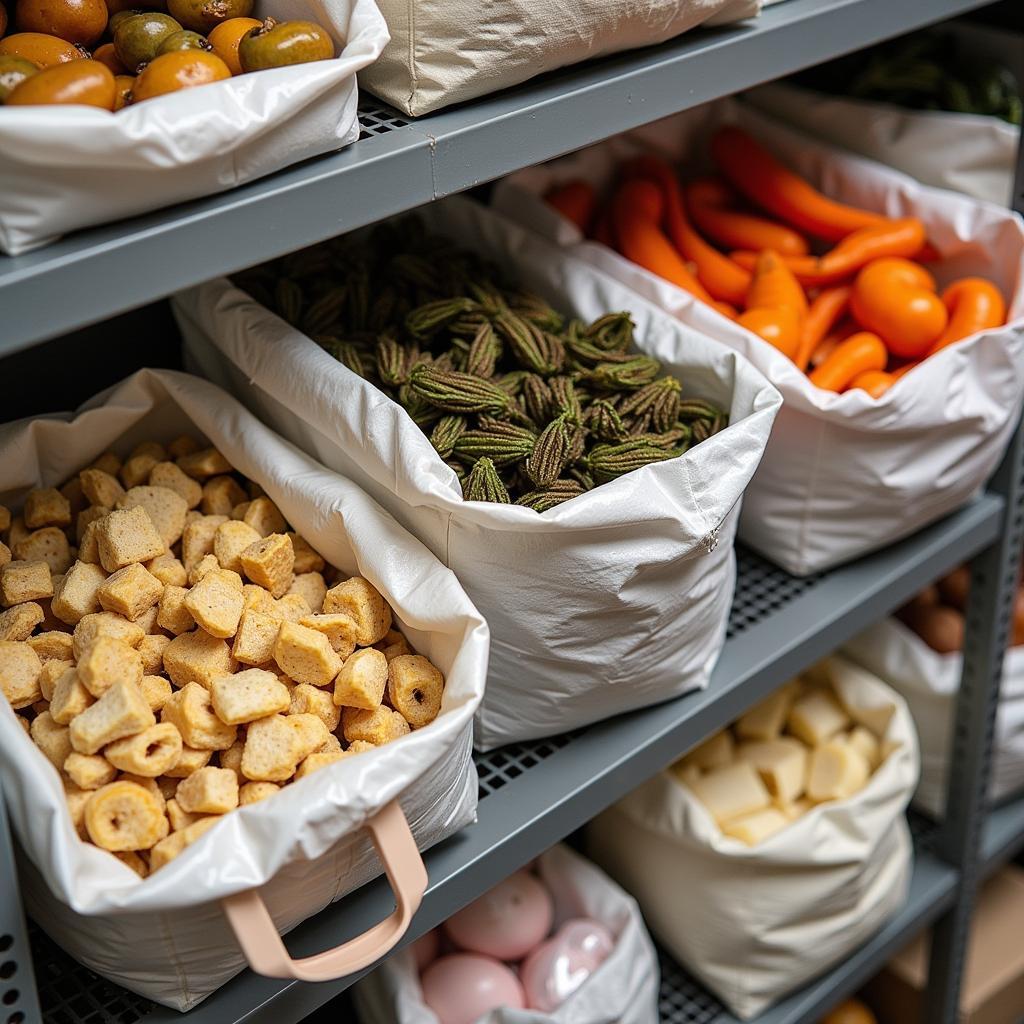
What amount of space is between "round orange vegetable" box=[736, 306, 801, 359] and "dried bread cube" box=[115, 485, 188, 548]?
50 cm

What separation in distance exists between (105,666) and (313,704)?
126mm

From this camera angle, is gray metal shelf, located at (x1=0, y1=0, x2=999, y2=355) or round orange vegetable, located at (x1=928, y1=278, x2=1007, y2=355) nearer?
gray metal shelf, located at (x1=0, y1=0, x2=999, y2=355)

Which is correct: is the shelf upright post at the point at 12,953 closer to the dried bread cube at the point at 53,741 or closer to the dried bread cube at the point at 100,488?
the dried bread cube at the point at 53,741

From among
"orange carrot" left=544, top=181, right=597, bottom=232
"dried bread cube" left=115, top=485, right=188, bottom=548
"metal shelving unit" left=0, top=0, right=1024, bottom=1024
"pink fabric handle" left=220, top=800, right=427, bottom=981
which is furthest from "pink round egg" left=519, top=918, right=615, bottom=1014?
"orange carrot" left=544, top=181, right=597, bottom=232

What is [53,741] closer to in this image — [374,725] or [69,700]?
[69,700]

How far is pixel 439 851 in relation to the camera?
0.84 meters

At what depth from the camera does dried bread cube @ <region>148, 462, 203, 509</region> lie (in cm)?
90

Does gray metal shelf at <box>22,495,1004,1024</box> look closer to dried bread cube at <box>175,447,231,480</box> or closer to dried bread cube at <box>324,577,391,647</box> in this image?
dried bread cube at <box>324,577,391,647</box>

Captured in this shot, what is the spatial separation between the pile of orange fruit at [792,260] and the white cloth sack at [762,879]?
0.41 m

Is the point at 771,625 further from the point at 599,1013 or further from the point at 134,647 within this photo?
the point at 134,647

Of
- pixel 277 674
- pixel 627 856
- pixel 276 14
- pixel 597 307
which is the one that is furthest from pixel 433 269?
pixel 627 856

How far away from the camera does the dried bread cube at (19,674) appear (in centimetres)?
73

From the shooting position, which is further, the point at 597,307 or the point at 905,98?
the point at 905,98

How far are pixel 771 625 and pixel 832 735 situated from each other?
0.27m
